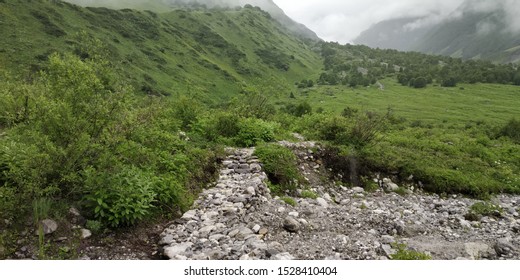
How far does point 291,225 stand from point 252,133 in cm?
817

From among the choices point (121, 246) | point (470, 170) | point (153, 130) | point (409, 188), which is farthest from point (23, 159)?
point (470, 170)

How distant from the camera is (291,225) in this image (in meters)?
9.94

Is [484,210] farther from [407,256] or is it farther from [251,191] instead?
[251,191]

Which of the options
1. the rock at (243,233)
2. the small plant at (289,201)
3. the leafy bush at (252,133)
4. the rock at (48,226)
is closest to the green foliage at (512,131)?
the leafy bush at (252,133)

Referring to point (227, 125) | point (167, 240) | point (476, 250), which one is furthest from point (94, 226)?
point (227, 125)

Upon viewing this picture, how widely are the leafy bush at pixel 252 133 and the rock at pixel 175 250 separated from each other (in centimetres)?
905

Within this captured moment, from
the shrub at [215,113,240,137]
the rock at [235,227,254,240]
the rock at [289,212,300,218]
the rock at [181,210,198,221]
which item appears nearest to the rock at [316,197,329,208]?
the rock at [289,212,300,218]

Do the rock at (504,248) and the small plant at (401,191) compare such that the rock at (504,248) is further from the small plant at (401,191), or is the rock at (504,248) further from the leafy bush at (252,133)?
the leafy bush at (252,133)

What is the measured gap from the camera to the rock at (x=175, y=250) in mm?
7895

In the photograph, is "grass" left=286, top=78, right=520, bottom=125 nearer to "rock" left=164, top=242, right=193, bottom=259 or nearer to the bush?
the bush

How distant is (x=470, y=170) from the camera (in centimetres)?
1977

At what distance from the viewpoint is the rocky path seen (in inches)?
336

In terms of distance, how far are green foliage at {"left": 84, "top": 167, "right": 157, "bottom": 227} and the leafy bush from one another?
8321 mm

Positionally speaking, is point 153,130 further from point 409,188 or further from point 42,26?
point 42,26
